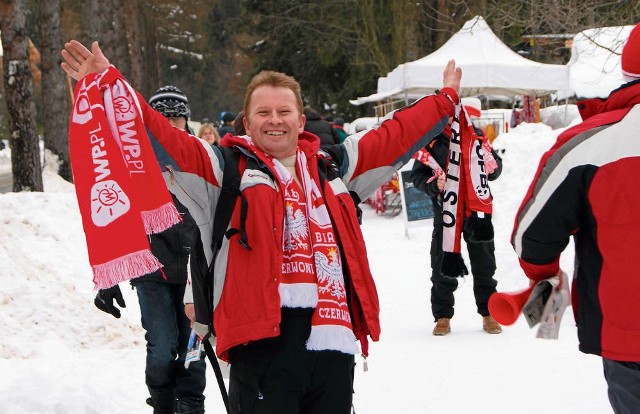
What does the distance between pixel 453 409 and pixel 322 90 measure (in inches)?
1320

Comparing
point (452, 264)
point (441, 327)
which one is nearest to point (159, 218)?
point (452, 264)

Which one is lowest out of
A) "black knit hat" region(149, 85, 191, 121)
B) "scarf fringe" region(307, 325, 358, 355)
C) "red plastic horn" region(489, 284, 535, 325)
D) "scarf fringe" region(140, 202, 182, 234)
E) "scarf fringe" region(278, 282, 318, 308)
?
"scarf fringe" region(307, 325, 358, 355)

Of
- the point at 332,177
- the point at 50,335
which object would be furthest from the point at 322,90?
the point at 332,177

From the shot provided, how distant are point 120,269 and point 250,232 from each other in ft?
1.64

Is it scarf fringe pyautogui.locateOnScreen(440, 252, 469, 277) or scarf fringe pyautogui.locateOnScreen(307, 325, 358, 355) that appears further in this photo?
scarf fringe pyautogui.locateOnScreen(440, 252, 469, 277)

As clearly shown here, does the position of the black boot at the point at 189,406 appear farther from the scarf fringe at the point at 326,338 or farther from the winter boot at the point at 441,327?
the winter boot at the point at 441,327

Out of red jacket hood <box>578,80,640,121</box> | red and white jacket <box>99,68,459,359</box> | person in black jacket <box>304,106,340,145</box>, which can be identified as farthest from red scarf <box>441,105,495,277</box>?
person in black jacket <box>304,106,340,145</box>

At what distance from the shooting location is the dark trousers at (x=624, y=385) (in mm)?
2758

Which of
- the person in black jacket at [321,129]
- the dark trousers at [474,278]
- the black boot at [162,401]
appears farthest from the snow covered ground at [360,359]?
the person in black jacket at [321,129]

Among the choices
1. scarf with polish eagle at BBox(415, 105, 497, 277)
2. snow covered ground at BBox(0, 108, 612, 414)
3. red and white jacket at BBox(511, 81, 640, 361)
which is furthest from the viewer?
snow covered ground at BBox(0, 108, 612, 414)

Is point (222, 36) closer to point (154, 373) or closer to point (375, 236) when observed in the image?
point (375, 236)

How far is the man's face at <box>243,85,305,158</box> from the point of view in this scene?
3.13 metres

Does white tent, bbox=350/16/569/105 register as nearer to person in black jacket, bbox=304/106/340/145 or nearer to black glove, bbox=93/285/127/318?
person in black jacket, bbox=304/106/340/145

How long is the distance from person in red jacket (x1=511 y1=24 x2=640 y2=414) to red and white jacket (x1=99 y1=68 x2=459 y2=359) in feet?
2.13
